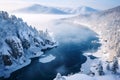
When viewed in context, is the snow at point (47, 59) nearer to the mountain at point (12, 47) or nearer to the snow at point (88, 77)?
the mountain at point (12, 47)

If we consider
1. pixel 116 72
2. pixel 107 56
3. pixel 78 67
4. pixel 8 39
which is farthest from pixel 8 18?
pixel 116 72

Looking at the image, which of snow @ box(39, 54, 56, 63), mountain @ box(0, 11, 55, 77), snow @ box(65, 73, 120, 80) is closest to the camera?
snow @ box(65, 73, 120, 80)

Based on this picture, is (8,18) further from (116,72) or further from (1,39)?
(116,72)

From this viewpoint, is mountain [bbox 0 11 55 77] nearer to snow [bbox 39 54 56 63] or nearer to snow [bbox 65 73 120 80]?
→ snow [bbox 39 54 56 63]

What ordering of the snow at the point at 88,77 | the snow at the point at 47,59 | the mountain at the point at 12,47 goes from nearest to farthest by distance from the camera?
the snow at the point at 88,77
the mountain at the point at 12,47
the snow at the point at 47,59

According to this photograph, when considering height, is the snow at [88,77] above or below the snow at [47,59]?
above

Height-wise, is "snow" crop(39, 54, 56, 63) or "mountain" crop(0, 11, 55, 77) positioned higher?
"mountain" crop(0, 11, 55, 77)

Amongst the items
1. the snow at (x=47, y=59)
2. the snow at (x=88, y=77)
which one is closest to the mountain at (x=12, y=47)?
the snow at (x=47, y=59)

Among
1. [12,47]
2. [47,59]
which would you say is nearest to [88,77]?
[47,59]

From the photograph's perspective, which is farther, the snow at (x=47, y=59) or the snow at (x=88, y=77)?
the snow at (x=47, y=59)

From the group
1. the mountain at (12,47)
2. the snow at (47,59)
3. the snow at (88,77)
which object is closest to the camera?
the snow at (88,77)

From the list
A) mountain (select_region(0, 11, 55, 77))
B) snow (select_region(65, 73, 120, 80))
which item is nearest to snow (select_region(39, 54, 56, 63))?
mountain (select_region(0, 11, 55, 77))
